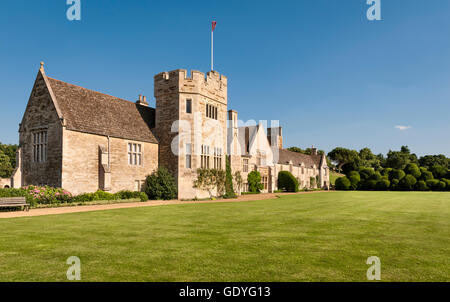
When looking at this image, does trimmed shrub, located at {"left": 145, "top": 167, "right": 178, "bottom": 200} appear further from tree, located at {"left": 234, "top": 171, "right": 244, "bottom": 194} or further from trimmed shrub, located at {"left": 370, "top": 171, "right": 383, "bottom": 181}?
trimmed shrub, located at {"left": 370, "top": 171, "right": 383, "bottom": 181}

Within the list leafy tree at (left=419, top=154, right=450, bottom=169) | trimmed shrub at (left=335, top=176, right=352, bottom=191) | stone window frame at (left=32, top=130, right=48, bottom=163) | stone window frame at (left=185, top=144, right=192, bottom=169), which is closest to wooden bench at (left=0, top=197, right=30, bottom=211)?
stone window frame at (left=32, top=130, right=48, bottom=163)

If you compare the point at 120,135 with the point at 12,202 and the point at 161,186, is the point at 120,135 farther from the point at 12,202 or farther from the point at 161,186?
the point at 12,202

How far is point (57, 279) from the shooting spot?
5.11 metres

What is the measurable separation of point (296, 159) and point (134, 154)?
44162 millimetres

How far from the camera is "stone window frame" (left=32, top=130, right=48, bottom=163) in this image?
24422 mm

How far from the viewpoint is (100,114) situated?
2697 centimetres

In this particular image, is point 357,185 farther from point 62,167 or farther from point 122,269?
point 122,269

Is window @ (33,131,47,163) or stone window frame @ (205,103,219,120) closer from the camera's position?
window @ (33,131,47,163)

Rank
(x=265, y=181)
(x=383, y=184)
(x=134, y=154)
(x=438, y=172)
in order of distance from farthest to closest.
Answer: (x=383, y=184), (x=438, y=172), (x=265, y=181), (x=134, y=154)

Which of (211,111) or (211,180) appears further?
(211,111)

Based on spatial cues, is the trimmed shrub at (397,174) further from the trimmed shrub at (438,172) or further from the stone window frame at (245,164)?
the stone window frame at (245,164)

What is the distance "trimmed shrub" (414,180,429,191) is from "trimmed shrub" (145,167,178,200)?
2190 inches

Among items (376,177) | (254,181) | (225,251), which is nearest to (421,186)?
(376,177)
